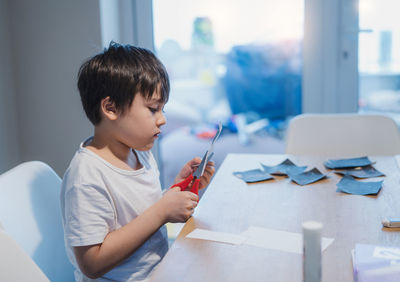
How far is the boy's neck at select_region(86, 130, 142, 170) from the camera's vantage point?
3.90 feet

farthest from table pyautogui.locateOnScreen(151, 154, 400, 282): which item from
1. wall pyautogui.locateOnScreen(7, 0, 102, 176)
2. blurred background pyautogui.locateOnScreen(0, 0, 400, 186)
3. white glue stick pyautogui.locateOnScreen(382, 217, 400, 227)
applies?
wall pyautogui.locateOnScreen(7, 0, 102, 176)

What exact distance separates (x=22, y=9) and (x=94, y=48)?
49 cm

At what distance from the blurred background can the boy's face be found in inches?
55.1

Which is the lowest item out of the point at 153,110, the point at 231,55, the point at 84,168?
the point at 84,168

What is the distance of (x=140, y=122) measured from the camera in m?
1.17

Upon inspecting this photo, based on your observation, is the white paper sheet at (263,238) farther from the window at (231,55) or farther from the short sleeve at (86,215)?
the window at (231,55)

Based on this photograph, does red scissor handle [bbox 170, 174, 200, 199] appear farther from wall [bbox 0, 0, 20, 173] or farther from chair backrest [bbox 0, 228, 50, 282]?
wall [bbox 0, 0, 20, 173]

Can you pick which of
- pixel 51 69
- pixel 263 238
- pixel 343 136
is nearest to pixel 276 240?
pixel 263 238

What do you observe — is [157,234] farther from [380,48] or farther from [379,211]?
[380,48]

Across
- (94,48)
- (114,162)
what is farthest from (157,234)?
(94,48)

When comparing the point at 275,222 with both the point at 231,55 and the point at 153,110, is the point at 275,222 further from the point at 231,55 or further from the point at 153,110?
the point at 231,55

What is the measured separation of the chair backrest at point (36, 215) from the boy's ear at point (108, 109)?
0.26 metres

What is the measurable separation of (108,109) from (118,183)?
19 cm

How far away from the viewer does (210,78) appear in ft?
9.24
